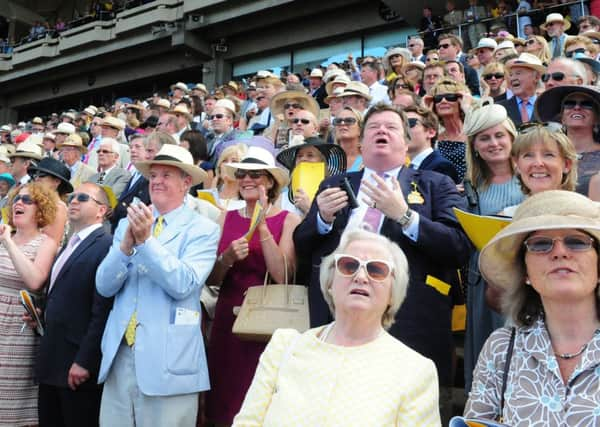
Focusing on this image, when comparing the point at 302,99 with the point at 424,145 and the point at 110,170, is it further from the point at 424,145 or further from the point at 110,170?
the point at 424,145

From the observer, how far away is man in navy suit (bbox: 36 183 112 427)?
3.44 meters

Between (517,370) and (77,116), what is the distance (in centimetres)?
1484

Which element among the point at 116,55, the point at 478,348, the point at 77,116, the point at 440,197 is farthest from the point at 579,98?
the point at 116,55

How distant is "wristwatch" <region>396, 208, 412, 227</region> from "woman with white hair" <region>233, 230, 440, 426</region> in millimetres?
324

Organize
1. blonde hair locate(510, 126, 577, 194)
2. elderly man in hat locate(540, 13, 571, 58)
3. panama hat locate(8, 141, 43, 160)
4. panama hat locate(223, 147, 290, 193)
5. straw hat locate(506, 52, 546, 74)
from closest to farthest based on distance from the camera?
blonde hair locate(510, 126, 577, 194)
panama hat locate(223, 147, 290, 193)
straw hat locate(506, 52, 546, 74)
panama hat locate(8, 141, 43, 160)
elderly man in hat locate(540, 13, 571, 58)

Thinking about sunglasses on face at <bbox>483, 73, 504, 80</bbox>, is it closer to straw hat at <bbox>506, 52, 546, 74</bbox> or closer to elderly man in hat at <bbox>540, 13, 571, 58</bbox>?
straw hat at <bbox>506, 52, 546, 74</bbox>

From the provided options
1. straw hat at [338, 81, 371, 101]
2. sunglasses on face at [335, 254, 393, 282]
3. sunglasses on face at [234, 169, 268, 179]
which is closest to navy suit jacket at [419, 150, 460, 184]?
sunglasses on face at [234, 169, 268, 179]

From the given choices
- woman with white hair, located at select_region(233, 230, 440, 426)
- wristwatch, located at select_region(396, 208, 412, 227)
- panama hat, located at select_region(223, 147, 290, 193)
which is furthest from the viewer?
panama hat, located at select_region(223, 147, 290, 193)

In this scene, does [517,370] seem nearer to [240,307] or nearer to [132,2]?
[240,307]

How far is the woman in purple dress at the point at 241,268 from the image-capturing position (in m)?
3.35

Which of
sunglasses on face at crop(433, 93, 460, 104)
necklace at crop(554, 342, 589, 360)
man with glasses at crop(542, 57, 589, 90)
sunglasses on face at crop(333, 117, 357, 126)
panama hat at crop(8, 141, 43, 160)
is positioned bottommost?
necklace at crop(554, 342, 589, 360)

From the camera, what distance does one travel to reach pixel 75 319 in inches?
144

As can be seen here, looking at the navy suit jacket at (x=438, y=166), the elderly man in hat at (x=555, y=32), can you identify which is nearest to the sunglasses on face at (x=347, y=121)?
the navy suit jacket at (x=438, y=166)

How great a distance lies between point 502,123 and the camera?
3578 millimetres
